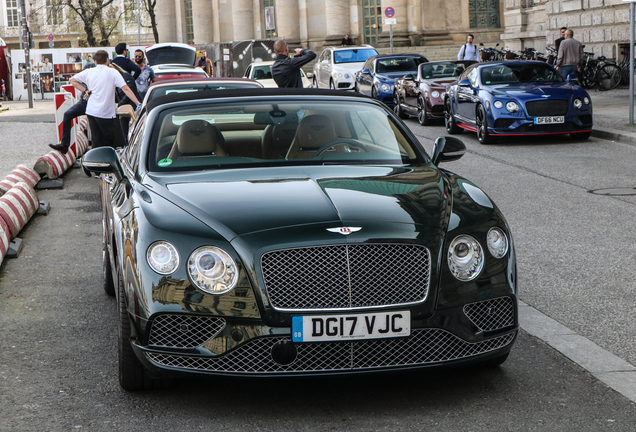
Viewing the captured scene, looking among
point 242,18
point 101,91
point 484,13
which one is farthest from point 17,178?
point 242,18

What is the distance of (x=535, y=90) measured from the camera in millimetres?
16188

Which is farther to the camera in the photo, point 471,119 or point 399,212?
point 471,119

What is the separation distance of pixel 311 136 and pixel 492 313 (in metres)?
1.77

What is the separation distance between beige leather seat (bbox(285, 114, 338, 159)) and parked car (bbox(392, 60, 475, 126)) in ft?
49.2

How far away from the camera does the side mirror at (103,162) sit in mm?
5371

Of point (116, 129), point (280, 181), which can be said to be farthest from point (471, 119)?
point (280, 181)

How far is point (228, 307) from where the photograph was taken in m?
3.88

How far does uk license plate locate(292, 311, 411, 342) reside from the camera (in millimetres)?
3877

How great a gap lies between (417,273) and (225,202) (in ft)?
3.21

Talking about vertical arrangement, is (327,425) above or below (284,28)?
below

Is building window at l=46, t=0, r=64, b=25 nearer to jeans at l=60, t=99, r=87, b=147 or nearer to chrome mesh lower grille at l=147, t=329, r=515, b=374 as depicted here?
jeans at l=60, t=99, r=87, b=147

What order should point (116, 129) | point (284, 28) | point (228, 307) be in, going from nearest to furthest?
point (228, 307) < point (116, 129) < point (284, 28)

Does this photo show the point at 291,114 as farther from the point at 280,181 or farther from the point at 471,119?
the point at 471,119

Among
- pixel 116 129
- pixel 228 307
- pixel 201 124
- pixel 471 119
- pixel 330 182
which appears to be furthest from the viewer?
pixel 471 119
